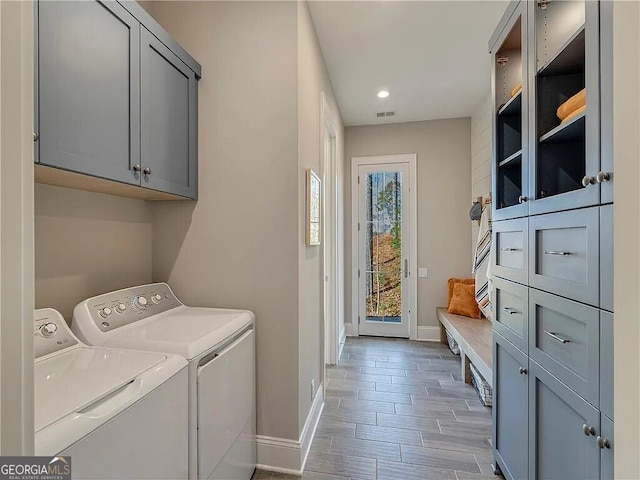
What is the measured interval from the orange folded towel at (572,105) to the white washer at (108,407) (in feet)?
5.76

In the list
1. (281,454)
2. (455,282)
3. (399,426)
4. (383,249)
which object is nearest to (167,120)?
(281,454)

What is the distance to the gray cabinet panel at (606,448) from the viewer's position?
2.98 ft

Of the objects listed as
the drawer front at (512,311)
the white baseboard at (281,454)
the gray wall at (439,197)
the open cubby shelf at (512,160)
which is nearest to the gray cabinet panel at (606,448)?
the drawer front at (512,311)

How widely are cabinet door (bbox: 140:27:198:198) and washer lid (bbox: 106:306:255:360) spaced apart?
0.67 m

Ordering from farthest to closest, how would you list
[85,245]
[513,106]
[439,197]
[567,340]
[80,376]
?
[439,197]
[513,106]
[85,245]
[567,340]
[80,376]

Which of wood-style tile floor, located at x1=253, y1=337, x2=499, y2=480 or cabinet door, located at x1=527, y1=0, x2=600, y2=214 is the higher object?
cabinet door, located at x1=527, y1=0, x2=600, y2=214

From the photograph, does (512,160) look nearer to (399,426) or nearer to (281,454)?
(399,426)

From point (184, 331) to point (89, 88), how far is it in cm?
104

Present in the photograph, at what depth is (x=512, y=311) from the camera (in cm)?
160

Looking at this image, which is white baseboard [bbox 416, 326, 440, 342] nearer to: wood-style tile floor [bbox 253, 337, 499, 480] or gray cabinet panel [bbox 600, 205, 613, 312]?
wood-style tile floor [bbox 253, 337, 499, 480]

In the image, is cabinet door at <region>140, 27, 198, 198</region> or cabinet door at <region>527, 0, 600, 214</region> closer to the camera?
cabinet door at <region>527, 0, 600, 214</region>

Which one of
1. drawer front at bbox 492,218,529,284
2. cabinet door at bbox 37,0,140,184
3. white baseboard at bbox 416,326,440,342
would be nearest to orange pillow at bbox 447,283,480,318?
white baseboard at bbox 416,326,440,342

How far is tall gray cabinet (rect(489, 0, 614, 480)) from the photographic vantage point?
0.96m

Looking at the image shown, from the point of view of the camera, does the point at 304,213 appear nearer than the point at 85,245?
No
